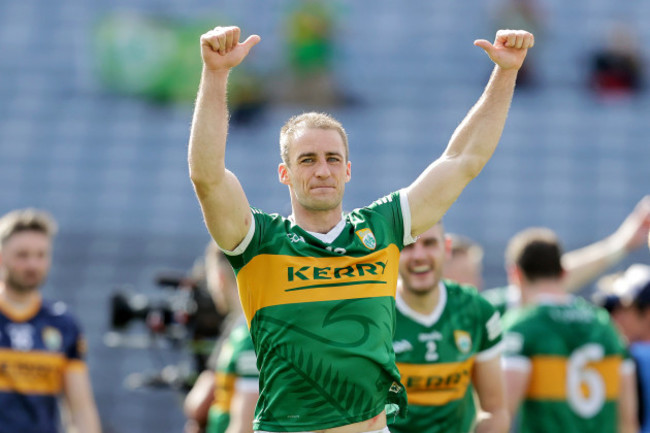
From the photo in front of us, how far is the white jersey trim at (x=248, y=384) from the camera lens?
4996 millimetres

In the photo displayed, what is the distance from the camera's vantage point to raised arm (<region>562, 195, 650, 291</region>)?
20.5 feet

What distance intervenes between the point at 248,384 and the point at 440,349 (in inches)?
47.0

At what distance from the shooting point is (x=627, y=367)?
5.66 meters

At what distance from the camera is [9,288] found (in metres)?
5.67

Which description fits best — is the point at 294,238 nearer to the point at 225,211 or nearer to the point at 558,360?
the point at 225,211

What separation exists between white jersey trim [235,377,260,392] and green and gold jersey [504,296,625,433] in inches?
56.7

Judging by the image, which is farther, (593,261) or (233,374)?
(593,261)

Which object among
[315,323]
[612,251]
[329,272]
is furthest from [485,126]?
[612,251]

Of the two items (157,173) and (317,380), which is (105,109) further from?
(317,380)

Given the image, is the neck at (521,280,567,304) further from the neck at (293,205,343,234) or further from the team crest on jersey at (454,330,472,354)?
the neck at (293,205,343,234)

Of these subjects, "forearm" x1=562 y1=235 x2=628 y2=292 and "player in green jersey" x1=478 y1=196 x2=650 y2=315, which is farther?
"forearm" x1=562 y1=235 x2=628 y2=292

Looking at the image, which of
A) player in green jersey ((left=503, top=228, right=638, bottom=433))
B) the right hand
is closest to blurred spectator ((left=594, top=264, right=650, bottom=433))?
player in green jersey ((left=503, top=228, right=638, bottom=433))

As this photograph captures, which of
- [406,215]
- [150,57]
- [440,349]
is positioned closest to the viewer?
[406,215]

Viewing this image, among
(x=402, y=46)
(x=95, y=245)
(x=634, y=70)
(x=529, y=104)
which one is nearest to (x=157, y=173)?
(x=95, y=245)
